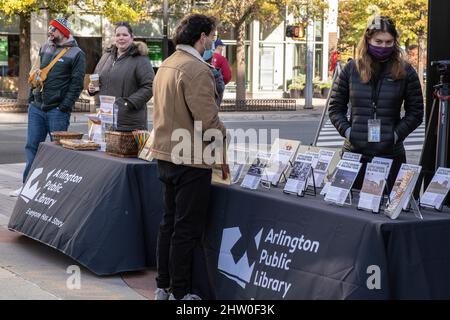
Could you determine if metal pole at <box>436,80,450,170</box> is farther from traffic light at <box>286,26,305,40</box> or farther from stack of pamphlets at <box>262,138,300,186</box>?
traffic light at <box>286,26,305,40</box>

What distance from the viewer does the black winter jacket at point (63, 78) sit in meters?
9.21

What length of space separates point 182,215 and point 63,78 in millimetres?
4296

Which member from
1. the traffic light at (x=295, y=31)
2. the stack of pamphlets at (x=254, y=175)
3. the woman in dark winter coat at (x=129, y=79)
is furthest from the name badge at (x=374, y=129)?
the traffic light at (x=295, y=31)

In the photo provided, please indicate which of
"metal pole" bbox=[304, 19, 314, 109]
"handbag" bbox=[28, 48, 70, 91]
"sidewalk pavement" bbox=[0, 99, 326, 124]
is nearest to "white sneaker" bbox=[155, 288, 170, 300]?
"handbag" bbox=[28, 48, 70, 91]

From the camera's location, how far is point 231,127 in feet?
75.5

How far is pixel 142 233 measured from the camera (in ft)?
21.5

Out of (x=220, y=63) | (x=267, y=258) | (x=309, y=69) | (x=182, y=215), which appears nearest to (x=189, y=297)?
(x=182, y=215)

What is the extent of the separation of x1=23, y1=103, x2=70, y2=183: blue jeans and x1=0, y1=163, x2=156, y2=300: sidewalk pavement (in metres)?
1.87

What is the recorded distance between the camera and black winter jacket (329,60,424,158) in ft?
19.1

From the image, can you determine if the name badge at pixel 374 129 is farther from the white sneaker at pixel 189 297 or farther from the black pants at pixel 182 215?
the white sneaker at pixel 189 297

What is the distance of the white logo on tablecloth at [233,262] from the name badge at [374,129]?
119cm

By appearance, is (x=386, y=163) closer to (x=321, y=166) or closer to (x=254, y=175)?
(x=321, y=166)
